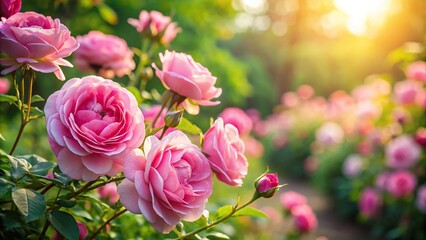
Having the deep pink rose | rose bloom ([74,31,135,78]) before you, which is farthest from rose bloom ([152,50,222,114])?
rose bloom ([74,31,135,78])

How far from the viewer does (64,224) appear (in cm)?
69

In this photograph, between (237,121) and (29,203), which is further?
(237,121)

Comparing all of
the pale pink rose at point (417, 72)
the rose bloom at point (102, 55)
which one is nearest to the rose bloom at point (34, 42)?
the rose bloom at point (102, 55)

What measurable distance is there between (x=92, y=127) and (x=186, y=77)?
9.4 inches

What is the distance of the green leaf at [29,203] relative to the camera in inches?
24.7

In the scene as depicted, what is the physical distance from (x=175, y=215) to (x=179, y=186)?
48 mm

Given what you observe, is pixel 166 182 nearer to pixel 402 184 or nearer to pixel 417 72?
pixel 402 184

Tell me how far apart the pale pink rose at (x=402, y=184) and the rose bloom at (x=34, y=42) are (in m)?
2.91

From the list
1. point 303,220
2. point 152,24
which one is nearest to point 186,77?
point 152,24

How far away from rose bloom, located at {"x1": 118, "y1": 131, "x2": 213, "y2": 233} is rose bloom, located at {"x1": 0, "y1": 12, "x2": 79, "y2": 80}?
0.22 m

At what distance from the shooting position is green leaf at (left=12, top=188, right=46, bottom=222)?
63 centimetres

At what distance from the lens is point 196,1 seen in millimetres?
3881

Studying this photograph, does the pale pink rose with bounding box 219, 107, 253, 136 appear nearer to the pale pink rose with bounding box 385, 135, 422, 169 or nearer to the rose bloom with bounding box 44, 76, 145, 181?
the rose bloom with bounding box 44, 76, 145, 181

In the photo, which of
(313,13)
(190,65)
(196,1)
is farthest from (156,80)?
(313,13)
